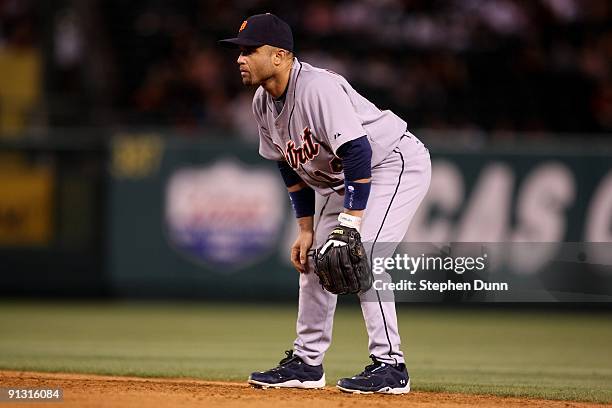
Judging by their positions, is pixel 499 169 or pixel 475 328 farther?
pixel 499 169

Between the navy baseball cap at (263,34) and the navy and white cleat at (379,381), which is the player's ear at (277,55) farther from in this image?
the navy and white cleat at (379,381)

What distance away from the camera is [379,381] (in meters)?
5.34

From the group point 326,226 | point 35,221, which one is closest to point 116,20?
point 35,221

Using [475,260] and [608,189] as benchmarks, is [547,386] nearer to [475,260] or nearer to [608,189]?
[475,260]

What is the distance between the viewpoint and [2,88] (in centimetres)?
1461

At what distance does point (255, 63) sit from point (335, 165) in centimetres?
66

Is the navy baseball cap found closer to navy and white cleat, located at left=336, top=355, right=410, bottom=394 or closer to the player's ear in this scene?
the player's ear

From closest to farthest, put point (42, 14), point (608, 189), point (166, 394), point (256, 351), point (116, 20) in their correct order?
point (166, 394) → point (256, 351) → point (608, 189) → point (42, 14) → point (116, 20)

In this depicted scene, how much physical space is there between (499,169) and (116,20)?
6.40 meters

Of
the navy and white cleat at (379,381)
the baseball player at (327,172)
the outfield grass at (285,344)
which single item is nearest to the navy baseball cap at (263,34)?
the baseball player at (327,172)

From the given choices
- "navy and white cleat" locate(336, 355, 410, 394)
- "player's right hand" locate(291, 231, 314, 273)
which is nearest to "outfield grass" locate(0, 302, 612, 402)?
"navy and white cleat" locate(336, 355, 410, 394)

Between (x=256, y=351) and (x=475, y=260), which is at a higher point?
(x=475, y=260)

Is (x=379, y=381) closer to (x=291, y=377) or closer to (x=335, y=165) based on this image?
(x=291, y=377)

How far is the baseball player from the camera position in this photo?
5.25 metres
